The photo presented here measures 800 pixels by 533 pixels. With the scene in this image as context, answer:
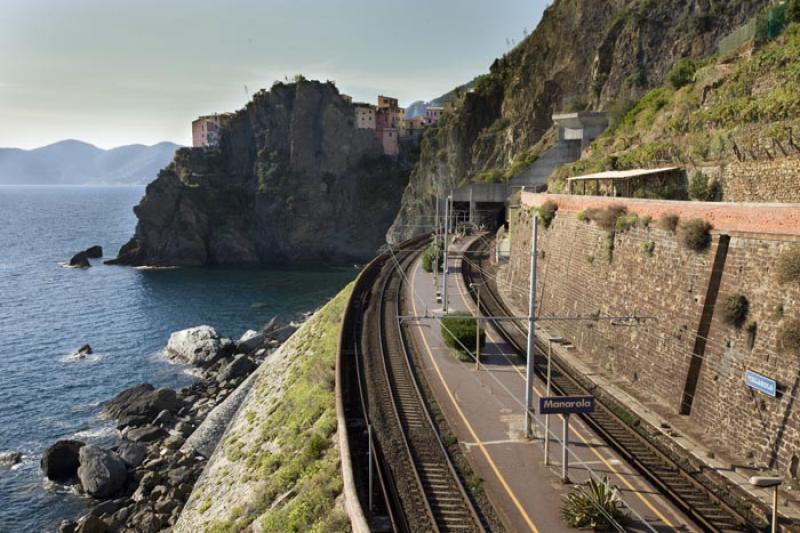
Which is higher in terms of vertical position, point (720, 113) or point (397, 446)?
point (720, 113)

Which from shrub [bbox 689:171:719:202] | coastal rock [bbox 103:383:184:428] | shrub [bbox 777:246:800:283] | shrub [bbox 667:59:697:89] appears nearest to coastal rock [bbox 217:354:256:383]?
coastal rock [bbox 103:383:184:428]

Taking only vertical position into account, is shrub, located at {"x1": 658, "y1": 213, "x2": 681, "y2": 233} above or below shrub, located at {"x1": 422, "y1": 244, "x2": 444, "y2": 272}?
above

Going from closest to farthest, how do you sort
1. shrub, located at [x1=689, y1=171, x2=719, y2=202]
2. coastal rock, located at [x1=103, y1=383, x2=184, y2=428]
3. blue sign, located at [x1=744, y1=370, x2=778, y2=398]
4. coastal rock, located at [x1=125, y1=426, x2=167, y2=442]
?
blue sign, located at [x1=744, y1=370, x2=778, y2=398], shrub, located at [x1=689, y1=171, x2=719, y2=202], coastal rock, located at [x1=125, y1=426, x2=167, y2=442], coastal rock, located at [x1=103, y1=383, x2=184, y2=428]

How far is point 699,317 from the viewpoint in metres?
19.2

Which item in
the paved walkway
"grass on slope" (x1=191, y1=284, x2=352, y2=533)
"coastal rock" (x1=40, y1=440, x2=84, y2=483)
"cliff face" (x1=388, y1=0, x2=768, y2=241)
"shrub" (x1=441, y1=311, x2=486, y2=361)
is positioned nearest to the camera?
the paved walkway

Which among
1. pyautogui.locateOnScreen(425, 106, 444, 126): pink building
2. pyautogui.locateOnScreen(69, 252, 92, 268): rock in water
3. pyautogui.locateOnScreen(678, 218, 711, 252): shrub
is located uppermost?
pyautogui.locateOnScreen(425, 106, 444, 126): pink building

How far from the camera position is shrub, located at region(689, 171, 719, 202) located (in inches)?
1016

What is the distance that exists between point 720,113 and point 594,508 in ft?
77.6

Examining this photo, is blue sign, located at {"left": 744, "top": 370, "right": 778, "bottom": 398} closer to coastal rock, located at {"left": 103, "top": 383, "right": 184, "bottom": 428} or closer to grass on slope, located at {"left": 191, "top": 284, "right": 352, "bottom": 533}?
grass on slope, located at {"left": 191, "top": 284, "right": 352, "bottom": 533}

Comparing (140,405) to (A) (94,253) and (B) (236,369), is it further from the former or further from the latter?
(A) (94,253)

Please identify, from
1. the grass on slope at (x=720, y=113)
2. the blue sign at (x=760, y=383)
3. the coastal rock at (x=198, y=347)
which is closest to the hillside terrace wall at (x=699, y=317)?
the blue sign at (x=760, y=383)

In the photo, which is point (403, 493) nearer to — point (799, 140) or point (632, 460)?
point (632, 460)

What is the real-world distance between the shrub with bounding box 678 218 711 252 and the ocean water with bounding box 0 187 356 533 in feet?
98.5

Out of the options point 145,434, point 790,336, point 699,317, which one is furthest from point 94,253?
point 790,336
